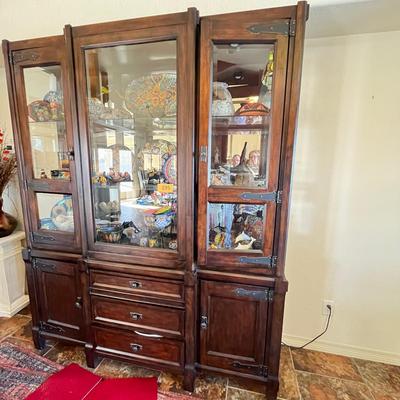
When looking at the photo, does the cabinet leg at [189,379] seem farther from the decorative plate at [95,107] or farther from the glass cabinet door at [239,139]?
the decorative plate at [95,107]

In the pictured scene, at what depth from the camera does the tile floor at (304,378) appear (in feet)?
4.76

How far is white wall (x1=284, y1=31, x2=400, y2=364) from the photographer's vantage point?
1450 mm

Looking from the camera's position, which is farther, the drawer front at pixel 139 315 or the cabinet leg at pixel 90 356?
the cabinet leg at pixel 90 356

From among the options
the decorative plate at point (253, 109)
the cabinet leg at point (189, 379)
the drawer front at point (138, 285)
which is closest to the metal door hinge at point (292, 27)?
the decorative plate at point (253, 109)

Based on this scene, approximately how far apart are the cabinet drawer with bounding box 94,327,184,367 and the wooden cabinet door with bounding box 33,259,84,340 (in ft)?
0.68

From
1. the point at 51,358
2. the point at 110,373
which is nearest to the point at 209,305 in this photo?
the point at 110,373

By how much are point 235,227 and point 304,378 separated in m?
1.18

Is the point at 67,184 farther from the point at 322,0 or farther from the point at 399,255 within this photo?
the point at 399,255

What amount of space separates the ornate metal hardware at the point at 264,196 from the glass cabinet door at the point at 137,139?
30 centimetres

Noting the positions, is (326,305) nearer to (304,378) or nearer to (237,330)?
(304,378)

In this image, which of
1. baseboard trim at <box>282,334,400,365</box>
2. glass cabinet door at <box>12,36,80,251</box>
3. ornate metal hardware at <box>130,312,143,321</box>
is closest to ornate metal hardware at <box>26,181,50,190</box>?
glass cabinet door at <box>12,36,80,251</box>

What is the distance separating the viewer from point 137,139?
1495 millimetres

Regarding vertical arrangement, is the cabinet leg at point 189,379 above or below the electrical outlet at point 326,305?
below

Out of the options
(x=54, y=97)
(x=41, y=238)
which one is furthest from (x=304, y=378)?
(x=54, y=97)
